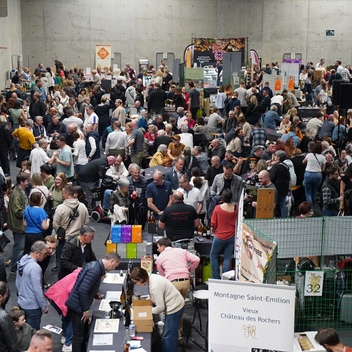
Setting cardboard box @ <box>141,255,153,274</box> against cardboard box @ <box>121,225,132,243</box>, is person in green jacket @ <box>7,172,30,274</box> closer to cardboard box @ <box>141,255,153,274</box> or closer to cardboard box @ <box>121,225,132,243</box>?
cardboard box @ <box>121,225,132,243</box>

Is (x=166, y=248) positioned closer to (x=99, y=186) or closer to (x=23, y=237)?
(x=23, y=237)

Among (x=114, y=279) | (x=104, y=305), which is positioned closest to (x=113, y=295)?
(x=104, y=305)

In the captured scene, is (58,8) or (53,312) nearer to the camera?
(53,312)

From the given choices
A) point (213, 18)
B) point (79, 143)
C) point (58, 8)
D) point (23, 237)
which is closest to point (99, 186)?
Result: point (79, 143)

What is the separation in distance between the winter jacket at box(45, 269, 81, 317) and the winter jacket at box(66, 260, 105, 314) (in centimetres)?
15

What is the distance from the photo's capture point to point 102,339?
6.36 metres

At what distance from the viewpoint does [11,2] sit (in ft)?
83.6

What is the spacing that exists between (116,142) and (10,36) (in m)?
13.4

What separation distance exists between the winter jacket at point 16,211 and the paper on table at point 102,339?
3.03 meters

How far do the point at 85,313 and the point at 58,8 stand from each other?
23.7 m

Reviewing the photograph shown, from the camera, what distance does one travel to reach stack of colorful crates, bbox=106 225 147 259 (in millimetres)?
8500

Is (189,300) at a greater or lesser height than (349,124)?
lesser

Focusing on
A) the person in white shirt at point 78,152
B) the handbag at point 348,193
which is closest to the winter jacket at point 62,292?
the handbag at point 348,193

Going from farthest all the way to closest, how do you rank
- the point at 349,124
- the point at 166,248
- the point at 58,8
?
1. the point at 58,8
2. the point at 349,124
3. the point at 166,248
